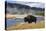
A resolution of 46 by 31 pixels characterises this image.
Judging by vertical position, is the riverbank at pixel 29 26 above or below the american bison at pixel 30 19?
below

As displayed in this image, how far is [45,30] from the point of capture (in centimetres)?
148

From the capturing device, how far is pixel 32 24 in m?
1.44

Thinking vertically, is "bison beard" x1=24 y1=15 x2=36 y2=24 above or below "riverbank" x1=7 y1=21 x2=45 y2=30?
above

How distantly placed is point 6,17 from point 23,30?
35 cm

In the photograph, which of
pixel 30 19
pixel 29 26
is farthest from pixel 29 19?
pixel 29 26

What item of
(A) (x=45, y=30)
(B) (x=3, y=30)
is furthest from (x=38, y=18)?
(B) (x=3, y=30)

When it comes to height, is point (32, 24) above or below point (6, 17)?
below

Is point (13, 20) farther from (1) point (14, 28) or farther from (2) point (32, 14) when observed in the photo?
(2) point (32, 14)

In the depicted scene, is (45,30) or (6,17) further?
(45,30)

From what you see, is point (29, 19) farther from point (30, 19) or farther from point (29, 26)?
point (29, 26)

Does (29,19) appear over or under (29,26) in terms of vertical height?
over

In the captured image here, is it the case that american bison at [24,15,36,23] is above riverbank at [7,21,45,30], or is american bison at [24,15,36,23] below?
above

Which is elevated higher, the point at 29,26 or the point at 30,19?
the point at 30,19

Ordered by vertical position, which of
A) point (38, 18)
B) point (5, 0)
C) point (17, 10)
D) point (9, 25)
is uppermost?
point (5, 0)
